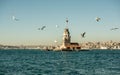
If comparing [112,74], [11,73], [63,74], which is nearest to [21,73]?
[11,73]

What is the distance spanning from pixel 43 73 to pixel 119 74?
397 inches

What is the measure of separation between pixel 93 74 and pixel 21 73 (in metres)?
9.57

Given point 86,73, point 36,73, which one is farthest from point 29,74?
point 86,73

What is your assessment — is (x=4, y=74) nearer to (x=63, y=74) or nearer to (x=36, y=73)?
(x=36, y=73)

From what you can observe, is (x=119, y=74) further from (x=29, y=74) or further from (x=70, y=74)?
(x=29, y=74)

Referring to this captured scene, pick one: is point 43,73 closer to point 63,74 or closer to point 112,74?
point 63,74

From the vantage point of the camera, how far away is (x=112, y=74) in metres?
43.9

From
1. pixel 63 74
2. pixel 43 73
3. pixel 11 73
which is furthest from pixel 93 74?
pixel 11 73

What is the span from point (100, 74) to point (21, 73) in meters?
10.5

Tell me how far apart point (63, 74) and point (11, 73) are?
271 inches

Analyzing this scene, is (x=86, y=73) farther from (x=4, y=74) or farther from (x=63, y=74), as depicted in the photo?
(x=4, y=74)

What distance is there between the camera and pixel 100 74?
44125 millimetres

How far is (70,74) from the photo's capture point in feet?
148

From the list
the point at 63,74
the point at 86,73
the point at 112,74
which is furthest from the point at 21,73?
the point at 112,74
